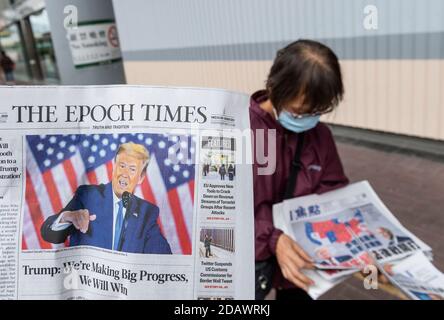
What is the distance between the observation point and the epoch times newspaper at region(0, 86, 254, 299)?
86 cm

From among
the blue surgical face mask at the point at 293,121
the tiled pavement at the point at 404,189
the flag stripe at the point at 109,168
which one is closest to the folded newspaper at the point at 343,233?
the blue surgical face mask at the point at 293,121

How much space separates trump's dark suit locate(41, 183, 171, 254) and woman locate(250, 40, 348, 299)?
445 mm

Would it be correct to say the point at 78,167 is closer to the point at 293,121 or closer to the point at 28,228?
the point at 28,228

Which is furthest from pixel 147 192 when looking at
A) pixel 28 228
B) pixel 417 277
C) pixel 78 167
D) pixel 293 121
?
pixel 417 277

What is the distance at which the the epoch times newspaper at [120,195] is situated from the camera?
2.82 ft

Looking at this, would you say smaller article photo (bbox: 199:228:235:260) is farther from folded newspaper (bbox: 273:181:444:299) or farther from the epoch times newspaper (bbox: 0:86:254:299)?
folded newspaper (bbox: 273:181:444:299)

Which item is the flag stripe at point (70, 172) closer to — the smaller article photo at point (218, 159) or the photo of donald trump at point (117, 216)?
the photo of donald trump at point (117, 216)

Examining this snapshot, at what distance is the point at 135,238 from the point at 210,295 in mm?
196

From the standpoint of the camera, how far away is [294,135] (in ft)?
4.69

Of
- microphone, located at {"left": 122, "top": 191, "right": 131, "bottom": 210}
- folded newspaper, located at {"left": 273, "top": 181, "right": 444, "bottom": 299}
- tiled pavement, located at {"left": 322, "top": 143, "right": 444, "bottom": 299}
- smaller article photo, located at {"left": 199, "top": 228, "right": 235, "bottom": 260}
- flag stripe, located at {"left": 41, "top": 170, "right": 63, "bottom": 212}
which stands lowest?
tiled pavement, located at {"left": 322, "top": 143, "right": 444, "bottom": 299}

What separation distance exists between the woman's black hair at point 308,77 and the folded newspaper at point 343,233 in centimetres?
33

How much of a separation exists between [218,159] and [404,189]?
289cm

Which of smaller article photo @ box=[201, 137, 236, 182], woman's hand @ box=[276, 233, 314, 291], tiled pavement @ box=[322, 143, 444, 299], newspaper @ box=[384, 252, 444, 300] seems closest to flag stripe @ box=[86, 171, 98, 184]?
smaller article photo @ box=[201, 137, 236, 182]

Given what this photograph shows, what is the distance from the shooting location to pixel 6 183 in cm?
86
